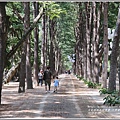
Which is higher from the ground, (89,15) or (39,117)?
(89,15)

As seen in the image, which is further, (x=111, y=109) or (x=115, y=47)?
(x=115, y=47)

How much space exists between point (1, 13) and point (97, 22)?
16.8m

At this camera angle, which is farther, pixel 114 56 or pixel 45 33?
pixel 45 33

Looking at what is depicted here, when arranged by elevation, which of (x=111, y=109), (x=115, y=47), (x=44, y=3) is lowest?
(x=111, y=109)

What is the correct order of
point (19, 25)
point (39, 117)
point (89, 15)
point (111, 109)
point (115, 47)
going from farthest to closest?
point (89, 15) < point (19, 25) < point (115, 47) < point (111, 109) < point (39, 117)

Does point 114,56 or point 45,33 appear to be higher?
point 45,33

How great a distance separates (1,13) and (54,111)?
488cm

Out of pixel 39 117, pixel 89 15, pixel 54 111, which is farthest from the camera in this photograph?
pixel 89 15

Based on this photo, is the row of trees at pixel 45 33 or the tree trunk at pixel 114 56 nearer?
the tree trunk at pixel 114 56

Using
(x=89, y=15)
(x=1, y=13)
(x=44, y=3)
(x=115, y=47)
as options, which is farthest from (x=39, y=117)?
(x=89, y=15)

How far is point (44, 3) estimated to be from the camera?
2055cm

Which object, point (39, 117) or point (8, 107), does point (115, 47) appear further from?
point (39, 117)

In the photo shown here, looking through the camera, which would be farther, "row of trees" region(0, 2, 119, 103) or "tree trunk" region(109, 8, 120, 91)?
"row of trees" region(0, 2, 119, 103)

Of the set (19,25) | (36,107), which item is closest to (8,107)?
(36,107)
